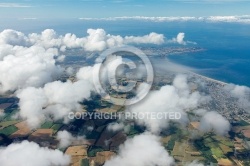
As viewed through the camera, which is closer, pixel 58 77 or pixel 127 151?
pixel 127 151

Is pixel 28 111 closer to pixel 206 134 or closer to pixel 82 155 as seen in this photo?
pixel 82 155

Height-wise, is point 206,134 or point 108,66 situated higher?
point 108,66

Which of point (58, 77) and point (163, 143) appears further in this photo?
point (58, 77)

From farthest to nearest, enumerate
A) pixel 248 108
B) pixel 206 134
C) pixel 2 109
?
pixel 248 108, pixel 2 109, pixel 206 134

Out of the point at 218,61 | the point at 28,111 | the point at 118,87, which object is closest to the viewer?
the point at 28,111

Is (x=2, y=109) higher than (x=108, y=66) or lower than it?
lower

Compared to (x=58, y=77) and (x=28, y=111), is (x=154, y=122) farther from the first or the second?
(x=58, y=77)

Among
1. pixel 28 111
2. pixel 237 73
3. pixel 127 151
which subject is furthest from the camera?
pixel 237 73

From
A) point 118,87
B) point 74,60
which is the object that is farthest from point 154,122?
point 74,60

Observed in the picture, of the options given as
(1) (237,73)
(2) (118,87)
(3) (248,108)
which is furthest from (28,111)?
(1) (237,73)
